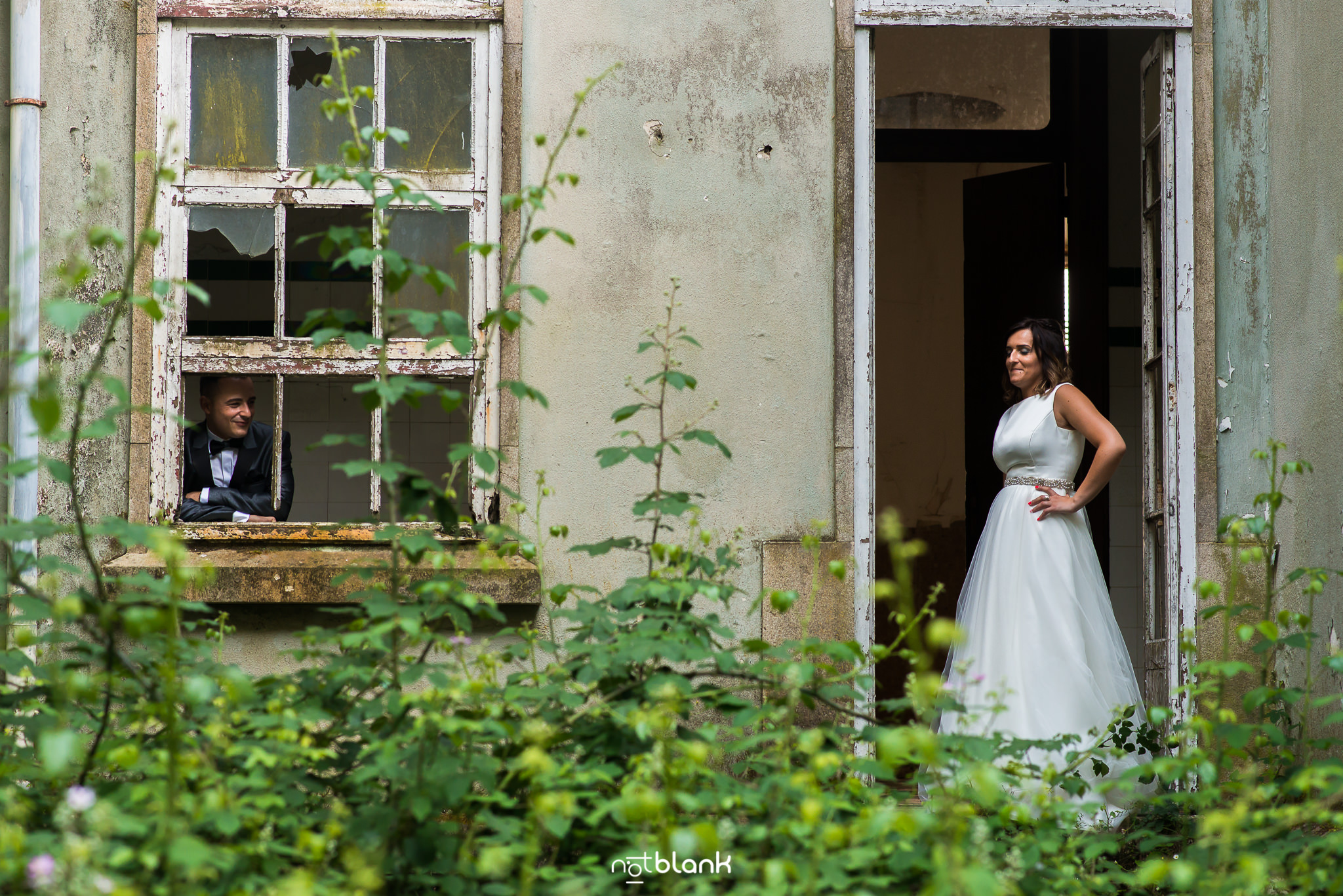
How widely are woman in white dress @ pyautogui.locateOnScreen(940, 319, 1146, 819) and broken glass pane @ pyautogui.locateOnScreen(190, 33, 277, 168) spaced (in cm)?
309

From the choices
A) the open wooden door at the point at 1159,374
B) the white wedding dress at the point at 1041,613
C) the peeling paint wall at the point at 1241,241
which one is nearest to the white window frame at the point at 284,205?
the white wedding dress at the point at 1041,613

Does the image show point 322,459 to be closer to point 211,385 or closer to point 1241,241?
point 211,385

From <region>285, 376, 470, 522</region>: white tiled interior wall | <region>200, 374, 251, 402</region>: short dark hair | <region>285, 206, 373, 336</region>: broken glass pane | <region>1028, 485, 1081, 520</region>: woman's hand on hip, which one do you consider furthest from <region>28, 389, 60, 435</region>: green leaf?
<region>285, 376, 470, 522</region>: white tiled interior wall

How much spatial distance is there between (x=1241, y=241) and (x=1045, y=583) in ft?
4.91

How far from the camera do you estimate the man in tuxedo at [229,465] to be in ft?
15.2

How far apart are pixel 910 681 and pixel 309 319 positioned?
1.53m

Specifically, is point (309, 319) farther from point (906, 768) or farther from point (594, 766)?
point (906, 768)

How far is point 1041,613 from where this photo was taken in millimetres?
4746

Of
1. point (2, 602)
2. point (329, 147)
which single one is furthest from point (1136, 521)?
point (2, 602)

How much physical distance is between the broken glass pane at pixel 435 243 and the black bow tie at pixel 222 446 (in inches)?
34.2

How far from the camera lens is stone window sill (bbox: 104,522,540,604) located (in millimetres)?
4348

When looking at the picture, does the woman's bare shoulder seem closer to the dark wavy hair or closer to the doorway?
the dark wavy hair

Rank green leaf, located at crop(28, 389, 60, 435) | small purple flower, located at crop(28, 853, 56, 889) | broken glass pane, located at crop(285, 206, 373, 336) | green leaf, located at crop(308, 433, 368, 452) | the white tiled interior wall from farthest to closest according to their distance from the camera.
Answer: the white tiled interior wall
broken glass pane, located at crop(285, 206, 373, 336)
green leaf, located at crop(308, 433, 368, 452)
green leaf, located at crop(28, 389, 60, 435)
small purple flower, located at crop(28, 853, 56, 889)

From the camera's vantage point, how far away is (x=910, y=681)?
275 centimetres
